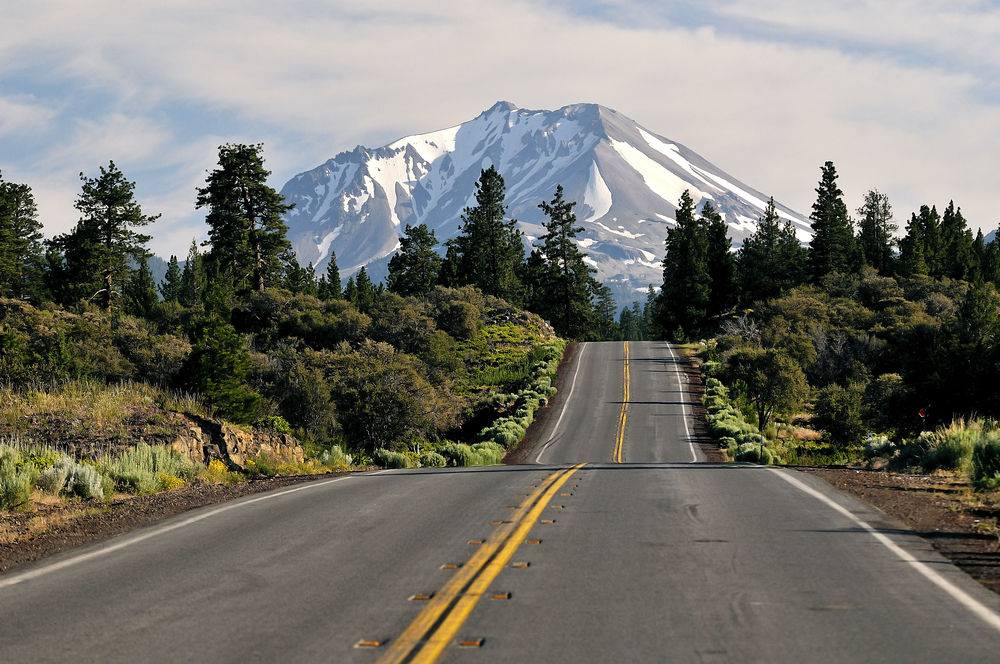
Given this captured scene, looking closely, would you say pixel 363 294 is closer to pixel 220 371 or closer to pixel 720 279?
pixel 720 279

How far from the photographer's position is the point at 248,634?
5.21 metres

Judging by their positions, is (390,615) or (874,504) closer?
(390,615)

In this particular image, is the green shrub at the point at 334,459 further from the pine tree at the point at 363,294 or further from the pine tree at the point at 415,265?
the pine tree at the point at 415,265

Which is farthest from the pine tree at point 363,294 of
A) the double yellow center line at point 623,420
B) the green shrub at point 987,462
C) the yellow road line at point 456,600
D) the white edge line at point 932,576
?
the yellow road line at point 456,600

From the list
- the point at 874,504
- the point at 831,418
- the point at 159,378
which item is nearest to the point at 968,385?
the point at 831,418

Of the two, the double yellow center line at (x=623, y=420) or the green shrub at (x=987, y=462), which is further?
the double yellow center line at (x=623, y=420)

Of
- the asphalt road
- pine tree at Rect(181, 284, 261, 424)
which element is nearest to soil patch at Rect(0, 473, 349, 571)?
the asphalt road

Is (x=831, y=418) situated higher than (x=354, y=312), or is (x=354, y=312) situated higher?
(x=354, y=312)

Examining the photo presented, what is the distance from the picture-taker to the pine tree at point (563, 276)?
9425 centimetres

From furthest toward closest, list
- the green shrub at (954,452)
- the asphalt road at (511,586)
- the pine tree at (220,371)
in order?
the pine tree at (220,371) < the green shrub at (954,452) < the asphalt road at (511,586)

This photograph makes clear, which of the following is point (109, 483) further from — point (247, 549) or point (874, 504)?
point (874, 504)

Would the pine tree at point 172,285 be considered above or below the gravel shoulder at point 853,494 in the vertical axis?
above

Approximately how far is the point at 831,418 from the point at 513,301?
53746mm

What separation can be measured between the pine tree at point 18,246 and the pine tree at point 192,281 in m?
15.9
